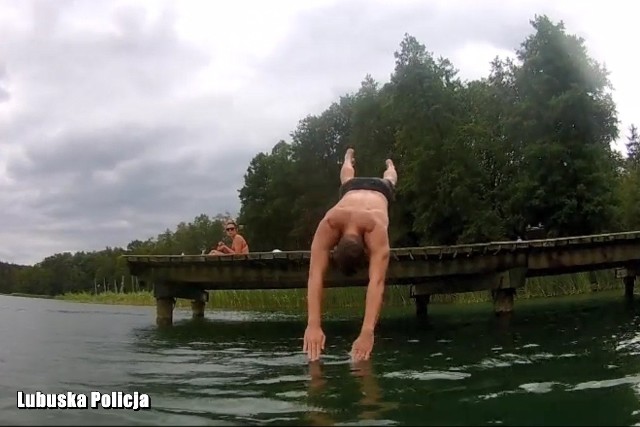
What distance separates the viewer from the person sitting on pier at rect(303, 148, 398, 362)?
614 cm

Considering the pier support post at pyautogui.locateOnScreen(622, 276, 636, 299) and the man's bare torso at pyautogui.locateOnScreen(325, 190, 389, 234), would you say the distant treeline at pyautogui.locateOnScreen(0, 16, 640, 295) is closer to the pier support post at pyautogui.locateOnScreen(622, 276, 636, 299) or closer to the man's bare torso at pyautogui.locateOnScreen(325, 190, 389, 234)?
the pier support post at pyautogui.locateOnScreen(622, 276, 636, 299)

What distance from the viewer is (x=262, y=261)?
577 inches

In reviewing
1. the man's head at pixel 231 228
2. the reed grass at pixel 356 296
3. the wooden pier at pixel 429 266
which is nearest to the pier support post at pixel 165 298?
the wooden pier at pixel 429 266

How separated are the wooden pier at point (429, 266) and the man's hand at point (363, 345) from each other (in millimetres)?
7518

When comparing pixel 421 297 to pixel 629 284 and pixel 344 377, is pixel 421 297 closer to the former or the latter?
pixel 629 284

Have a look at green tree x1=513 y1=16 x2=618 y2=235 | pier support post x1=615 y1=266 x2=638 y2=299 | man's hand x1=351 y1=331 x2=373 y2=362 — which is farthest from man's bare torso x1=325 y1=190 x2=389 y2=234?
green tree x1=513 y1=16 x2=618 y2=235

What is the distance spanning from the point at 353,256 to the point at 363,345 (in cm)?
92

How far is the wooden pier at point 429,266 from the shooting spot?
14609mm

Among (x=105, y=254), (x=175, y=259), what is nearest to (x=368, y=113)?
(x=175, y=259)

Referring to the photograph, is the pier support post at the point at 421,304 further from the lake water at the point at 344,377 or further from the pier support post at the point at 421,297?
the lake water at the point at 344,377

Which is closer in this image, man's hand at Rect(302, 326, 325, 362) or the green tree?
man's hand at Rect(302, 326, 325, 362)

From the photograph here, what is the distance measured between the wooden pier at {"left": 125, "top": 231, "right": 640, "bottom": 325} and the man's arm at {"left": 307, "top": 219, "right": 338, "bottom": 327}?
296 inches

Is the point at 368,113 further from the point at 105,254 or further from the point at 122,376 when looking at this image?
the point at 105,254

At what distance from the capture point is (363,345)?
250 inches
